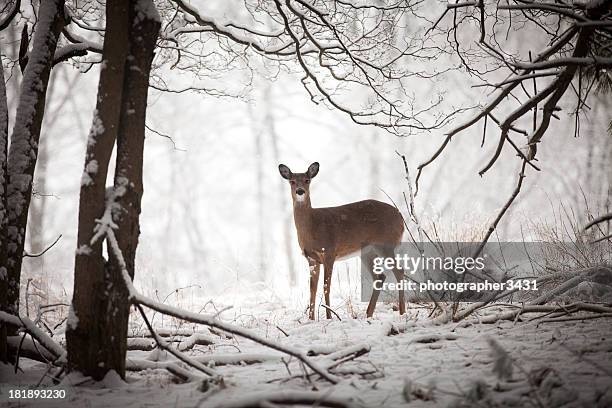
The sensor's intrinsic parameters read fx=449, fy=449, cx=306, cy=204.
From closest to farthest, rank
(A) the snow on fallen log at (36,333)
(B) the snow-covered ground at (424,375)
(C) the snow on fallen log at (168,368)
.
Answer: (B) the snow-covered ground at (424,375) < (C) the snow on fallen log at (168,368) < (A) the snow on fallen log at (36,333)

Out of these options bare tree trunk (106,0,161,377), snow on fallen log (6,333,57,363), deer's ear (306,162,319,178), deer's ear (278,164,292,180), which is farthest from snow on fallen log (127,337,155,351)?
deer's ear (306,162,319,178)

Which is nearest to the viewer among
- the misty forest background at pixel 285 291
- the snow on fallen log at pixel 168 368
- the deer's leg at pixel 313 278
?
the misty forest background at pixel 285 291

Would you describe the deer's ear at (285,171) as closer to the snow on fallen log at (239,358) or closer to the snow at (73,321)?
the snow on fallen log at (239,358)

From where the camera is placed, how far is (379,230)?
23.0ft

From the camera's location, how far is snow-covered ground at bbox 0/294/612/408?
2.04 m

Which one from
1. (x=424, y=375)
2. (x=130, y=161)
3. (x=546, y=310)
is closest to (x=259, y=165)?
(x=546, y=310)

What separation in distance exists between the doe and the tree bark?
13.0ft

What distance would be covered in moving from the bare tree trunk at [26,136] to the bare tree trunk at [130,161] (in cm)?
129

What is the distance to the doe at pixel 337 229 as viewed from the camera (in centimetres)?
665

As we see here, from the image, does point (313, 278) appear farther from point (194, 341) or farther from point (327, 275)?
point (194, 341)

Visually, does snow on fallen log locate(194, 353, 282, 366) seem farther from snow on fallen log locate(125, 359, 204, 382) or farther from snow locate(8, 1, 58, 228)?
snow locate(8, 1, 58, 228)

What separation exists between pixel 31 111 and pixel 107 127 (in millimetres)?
1333

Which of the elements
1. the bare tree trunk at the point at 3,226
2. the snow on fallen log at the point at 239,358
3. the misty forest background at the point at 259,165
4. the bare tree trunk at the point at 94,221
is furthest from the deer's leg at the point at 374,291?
the misty forest background at the point at 259,165

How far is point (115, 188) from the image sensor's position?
104 inches
